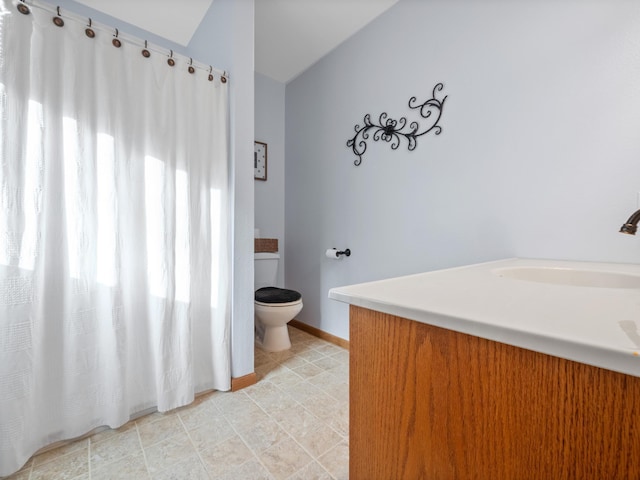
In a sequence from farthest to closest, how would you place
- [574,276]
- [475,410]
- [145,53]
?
[145,53] → [574,276] → [475,410]

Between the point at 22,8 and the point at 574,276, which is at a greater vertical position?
the point at 22,8

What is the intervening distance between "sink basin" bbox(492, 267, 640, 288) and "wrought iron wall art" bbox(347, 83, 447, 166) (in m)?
0.96

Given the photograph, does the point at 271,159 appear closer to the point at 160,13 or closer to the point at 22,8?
the point at 160,13

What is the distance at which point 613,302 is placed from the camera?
463 millimetres

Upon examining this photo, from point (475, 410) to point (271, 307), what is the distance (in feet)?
5.48

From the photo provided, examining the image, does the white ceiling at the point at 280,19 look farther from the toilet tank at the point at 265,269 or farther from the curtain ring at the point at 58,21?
the toilet tank at the point at 265,269

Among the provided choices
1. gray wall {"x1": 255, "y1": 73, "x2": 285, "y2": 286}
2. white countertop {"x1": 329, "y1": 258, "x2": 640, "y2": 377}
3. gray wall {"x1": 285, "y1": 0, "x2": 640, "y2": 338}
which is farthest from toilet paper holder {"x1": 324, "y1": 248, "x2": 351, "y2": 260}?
white countertop {"x1": 329, "y1": 258, "x2": 640, "y2": 377}

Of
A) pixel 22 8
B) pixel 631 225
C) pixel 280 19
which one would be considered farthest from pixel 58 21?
pixel 631 225

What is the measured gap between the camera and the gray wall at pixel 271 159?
2.62 m

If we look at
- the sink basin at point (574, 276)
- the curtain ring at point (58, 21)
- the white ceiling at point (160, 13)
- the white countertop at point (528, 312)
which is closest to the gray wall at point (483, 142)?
the sink basin at point (574, 276)

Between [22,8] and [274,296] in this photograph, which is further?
[274,296]

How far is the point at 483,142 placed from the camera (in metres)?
1.42

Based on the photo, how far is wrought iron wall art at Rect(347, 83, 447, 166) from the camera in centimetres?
161

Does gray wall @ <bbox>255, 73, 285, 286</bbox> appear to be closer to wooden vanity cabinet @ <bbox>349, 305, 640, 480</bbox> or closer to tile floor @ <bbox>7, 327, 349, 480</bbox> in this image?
tile floor @ <bbox>7, 327, 349, 480</bbox>
